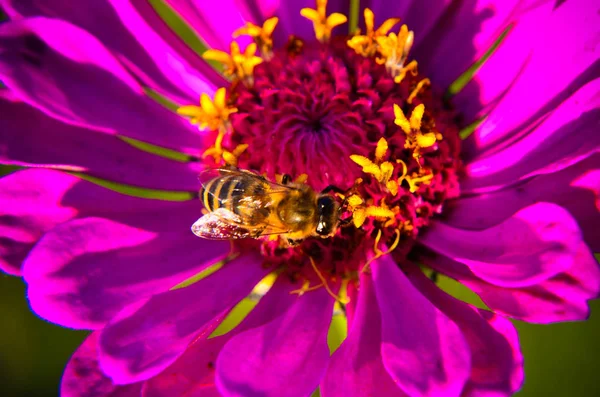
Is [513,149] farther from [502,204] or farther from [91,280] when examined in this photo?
[91,280]

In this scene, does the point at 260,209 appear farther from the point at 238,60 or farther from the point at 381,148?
the point at 238,60

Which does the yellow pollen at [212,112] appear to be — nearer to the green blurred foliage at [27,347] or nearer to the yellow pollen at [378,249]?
the yellow pollen at [378,249]

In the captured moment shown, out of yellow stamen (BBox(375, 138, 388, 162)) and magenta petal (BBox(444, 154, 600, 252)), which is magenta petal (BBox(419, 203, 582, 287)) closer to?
magenta petal (BBox(444, 154, 600, 252))

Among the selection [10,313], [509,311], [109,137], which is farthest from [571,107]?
[10,313]

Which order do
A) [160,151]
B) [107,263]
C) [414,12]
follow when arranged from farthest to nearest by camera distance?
[160,151], [414,12], [107,263]

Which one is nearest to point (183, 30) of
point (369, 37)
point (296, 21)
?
point (296, 21)

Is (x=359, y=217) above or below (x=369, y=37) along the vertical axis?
below

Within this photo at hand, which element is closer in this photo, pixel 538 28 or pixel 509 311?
pixel 509 311
